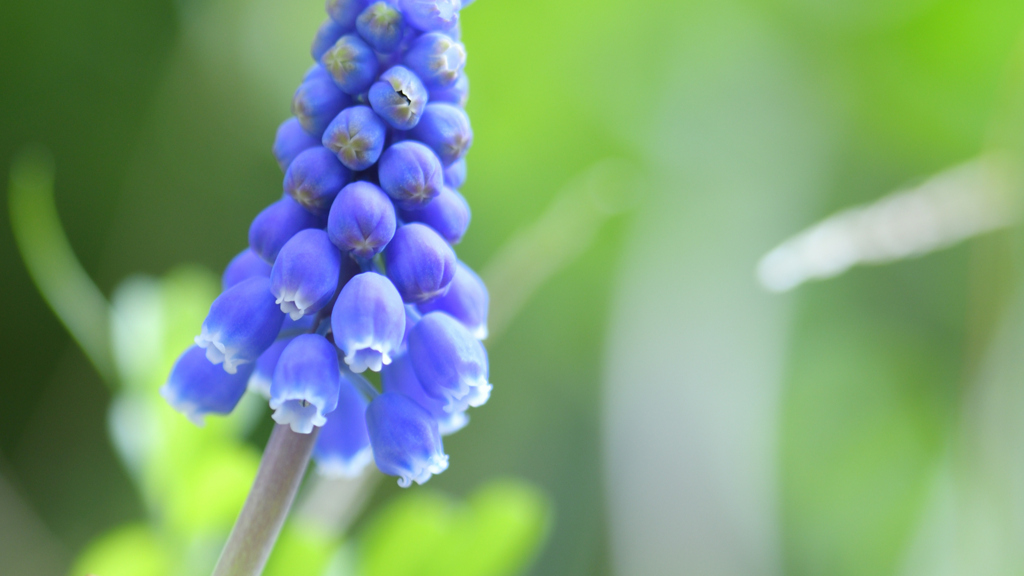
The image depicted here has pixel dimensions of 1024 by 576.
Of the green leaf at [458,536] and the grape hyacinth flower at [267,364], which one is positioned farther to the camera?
the green leaf at [458,536]

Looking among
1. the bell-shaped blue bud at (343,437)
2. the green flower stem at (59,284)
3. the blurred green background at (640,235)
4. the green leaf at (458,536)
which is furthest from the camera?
the blurred green background at (640,235)

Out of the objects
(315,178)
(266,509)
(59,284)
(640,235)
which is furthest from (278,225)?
(640,235)

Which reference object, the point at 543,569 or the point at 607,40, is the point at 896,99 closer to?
the point at 607,40

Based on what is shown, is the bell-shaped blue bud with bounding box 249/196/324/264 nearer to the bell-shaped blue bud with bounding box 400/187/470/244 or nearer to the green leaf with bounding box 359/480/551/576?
the bell-shaped blue bud with bounding box 400/187/470/244

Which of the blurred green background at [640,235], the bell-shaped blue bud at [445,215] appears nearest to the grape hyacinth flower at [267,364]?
the bell-shaped blue bud at [445,215]

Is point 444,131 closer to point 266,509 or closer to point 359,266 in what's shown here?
point 359,266

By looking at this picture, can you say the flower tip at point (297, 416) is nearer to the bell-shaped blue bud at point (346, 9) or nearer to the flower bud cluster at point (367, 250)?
the flower bud cluster at point (367, 250)
